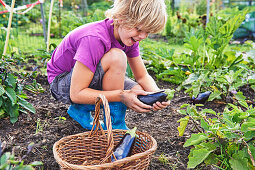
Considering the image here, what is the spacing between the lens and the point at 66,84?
2.12 metres

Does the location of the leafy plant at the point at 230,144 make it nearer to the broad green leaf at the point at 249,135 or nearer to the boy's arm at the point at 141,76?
the broad green leaf at the point at 249,135

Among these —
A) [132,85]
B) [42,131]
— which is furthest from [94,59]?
[42,131]

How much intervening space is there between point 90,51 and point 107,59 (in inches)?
5.3

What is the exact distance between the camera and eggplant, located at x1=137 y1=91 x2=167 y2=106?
1833 millimetres

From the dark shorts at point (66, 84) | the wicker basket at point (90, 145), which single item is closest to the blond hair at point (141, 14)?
the dark shorts at point (66, 84)

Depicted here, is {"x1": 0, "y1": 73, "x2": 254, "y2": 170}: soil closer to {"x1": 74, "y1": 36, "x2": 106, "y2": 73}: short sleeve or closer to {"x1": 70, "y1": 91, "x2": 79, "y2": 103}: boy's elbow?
{"x1": 70, "y1": 91, "x2": 79, "y2": 103}: boy's elbow

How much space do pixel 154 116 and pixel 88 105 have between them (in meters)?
0.69

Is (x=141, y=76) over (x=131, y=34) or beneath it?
beneath

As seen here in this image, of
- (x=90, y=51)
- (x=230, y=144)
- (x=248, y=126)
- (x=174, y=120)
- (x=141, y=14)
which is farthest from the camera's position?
(x=174, y=120)

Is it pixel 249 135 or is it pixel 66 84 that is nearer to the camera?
pixel 249 135

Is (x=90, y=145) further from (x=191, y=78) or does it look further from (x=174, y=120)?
(x=191, y=78)

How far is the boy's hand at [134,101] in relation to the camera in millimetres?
1827

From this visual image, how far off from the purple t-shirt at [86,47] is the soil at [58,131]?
0.34 m

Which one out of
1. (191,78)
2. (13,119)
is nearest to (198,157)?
(13,119)
